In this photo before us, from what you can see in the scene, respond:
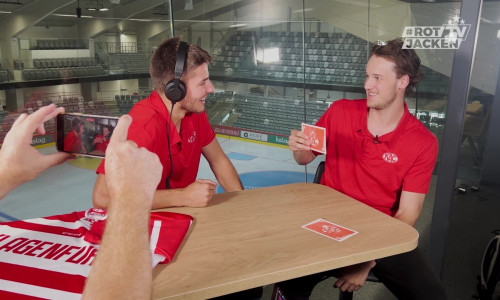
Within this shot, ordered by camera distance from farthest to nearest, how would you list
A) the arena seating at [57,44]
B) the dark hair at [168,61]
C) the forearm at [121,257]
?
the arena seating at [57,44]
the dark hair at [168,61]
the forearm at [121,257]

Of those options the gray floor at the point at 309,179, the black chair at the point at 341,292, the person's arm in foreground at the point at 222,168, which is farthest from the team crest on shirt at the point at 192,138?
the gray floor at the point at 309,179

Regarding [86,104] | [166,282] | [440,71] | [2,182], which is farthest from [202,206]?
[86,104]

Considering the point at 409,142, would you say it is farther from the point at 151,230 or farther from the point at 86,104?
the point at 86,104

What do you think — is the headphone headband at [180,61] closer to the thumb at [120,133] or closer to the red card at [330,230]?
the red card at [330,230]

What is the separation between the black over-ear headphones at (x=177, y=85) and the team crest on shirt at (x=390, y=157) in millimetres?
974

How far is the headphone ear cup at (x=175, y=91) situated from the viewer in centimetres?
186

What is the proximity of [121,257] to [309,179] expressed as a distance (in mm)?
4510

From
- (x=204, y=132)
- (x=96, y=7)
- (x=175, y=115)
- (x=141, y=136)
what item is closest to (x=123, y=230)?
(x=141, y=136)

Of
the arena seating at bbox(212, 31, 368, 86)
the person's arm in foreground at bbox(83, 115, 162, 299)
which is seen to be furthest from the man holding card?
the arena seating at bbox(212, 31, 368, 86)

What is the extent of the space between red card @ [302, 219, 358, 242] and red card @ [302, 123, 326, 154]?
40cm

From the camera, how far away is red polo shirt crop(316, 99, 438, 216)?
2.02 metres

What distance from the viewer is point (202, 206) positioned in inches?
63.7

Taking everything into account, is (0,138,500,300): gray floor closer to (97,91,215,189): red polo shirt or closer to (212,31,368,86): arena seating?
(212,31,368,86): arena seating

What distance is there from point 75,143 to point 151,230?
1.11 feet
